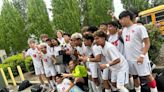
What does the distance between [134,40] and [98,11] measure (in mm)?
20283

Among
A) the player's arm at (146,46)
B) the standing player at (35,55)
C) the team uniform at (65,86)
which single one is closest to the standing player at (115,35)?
the player's arm at (146,46)

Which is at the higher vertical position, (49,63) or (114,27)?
(114,27)

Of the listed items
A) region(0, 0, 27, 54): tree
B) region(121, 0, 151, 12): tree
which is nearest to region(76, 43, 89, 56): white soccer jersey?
region(0, 0, 27, 54): tree

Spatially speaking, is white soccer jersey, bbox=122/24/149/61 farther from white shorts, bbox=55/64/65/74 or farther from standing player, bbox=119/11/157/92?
white shorts, bbox=55/64/65/74

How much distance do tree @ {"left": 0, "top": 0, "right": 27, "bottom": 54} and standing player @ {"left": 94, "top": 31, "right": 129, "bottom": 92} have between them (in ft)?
77.7

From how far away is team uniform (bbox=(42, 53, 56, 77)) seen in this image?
29.5 feet

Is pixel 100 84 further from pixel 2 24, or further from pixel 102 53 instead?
pixel 2 24

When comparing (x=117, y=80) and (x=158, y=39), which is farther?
(x=158, y=39)

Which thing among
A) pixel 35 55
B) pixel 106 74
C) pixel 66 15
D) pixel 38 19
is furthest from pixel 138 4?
pixel 106 74

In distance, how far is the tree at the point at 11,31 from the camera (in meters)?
28.9

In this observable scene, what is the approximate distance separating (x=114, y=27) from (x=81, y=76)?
1681mm

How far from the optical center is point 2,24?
3023cm

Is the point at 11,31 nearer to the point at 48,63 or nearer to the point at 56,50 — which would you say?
the point at 48,63

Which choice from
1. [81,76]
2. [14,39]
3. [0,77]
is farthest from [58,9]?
[81,76]
